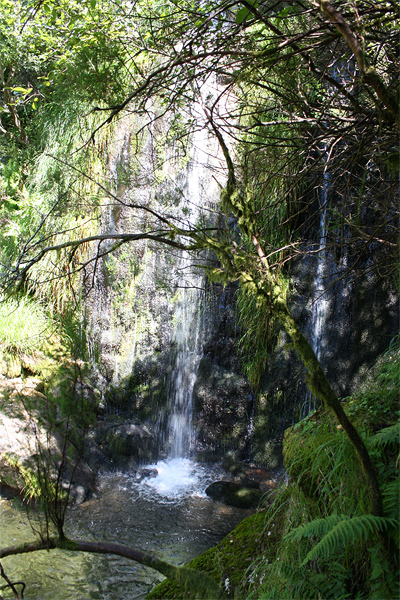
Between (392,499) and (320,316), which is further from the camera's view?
(320,316)

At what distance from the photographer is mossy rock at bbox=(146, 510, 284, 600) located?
2441mm

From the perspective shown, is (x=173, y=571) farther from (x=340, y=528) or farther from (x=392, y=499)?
(x=392, y=499)

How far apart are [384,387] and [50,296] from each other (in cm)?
622

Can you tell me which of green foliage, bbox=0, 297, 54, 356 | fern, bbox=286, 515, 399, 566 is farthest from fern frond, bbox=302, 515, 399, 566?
green foliage, bbox=0, 297, 54, 356

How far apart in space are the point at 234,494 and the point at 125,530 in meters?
1.38

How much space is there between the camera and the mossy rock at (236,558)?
2.44m

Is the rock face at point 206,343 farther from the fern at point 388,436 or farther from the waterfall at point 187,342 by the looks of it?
the fern at point 388,436

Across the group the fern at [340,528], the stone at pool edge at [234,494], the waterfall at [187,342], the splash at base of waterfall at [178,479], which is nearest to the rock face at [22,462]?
the splash at base of waterfall at [178,479]

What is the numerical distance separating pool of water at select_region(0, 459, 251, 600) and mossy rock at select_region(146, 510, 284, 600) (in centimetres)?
110

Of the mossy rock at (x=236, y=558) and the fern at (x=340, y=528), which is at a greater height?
the fern at (x=340, y=528)

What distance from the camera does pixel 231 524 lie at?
4.73 m

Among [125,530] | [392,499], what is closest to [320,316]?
[125,530]

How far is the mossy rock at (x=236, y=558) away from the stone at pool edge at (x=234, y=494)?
238 cm

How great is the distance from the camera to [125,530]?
15.0 ft
